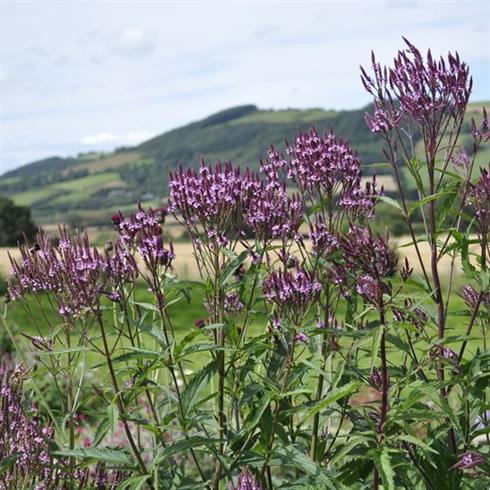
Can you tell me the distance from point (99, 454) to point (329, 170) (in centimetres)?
220

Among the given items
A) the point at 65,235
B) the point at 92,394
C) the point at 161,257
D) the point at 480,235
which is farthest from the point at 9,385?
the point at 480,235

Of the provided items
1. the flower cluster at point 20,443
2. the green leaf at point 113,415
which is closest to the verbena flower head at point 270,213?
the green leaf at point 113,415

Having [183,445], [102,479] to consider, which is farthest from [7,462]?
[183,445]

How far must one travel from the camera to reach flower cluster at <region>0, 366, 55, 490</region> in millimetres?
4797

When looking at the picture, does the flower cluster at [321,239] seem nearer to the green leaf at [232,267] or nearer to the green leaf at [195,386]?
the green leaf at [232,267]

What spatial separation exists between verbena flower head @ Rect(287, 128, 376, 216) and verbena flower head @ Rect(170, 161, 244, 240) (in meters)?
0.53

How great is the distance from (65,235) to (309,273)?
1.55m

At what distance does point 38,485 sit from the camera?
191 inches

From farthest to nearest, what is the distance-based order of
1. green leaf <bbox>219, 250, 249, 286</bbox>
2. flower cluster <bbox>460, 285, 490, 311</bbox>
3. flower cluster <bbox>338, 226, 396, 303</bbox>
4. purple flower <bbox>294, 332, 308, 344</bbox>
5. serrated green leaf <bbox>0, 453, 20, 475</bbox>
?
flower cluster <bbox>460, 285, 490, 311</bbox>, serrated green leaf <bbox>0, 453, 20, 475</bbox>, purple flower <bbox>294, 332, 308, 344</bbox>, green leaf <bbox>219, 250, 249, 286</bbox>, flower cluster <bbox>338, 226, 396, 303</bbox>

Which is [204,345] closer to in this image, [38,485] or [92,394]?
[92,394]

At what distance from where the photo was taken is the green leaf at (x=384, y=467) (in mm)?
3740

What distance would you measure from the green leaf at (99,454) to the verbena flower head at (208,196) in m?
1.38

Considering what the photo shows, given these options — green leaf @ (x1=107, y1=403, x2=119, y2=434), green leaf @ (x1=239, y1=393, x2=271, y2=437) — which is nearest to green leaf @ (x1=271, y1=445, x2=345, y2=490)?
green leaf @ (x1=239, y1=393, x2=271, y2=437)

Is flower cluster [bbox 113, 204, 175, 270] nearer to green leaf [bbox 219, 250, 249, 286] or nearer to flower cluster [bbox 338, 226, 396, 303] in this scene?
green leaf [bbox 219, 250, 249, 286]
